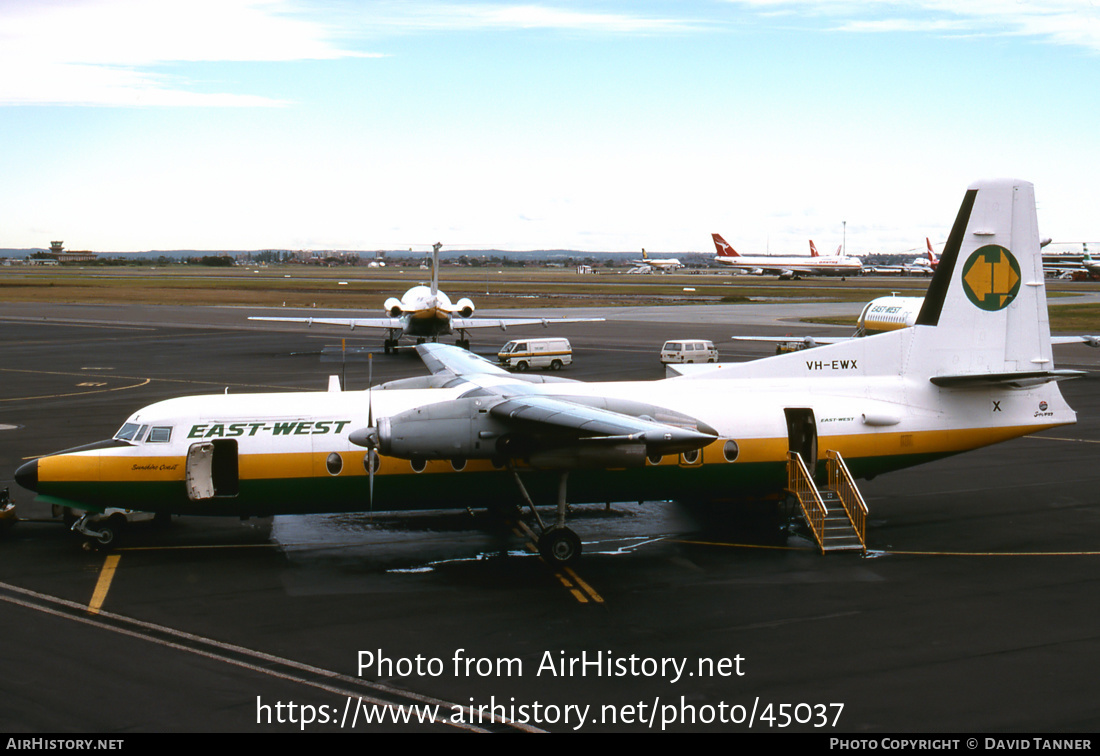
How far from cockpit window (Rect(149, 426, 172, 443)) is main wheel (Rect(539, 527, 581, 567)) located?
8.12 meters

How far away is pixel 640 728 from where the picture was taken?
480 inches

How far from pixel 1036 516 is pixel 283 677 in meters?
18.1

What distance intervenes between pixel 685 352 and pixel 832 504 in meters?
31.7

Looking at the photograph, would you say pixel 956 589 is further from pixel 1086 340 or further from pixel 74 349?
pixel 74 349

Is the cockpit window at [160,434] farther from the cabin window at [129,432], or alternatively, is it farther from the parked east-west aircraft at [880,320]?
the parked east-west aircraft at [880,320]

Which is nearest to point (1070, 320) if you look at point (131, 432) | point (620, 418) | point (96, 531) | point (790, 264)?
point (620, 418)

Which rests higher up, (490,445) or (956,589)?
(490,445)

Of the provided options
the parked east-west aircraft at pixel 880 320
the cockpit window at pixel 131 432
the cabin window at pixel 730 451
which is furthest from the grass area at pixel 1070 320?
the cockpit window at pixel 131 432

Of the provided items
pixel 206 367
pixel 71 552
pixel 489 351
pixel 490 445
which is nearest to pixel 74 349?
pixel 206 367

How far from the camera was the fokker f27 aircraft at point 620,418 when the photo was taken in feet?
59.3

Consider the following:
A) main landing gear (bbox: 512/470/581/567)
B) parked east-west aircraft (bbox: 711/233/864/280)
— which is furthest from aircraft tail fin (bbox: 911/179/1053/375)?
parked east-west aircraft (bbox: 711/233/864/280)

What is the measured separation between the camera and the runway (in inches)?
495
